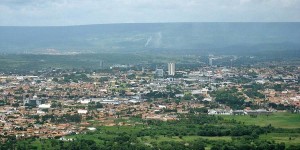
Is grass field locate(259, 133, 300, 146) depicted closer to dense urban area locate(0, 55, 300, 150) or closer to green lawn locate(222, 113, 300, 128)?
dense urban area locate(0, 55, 300, 150)

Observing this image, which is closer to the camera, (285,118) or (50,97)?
(285,118)

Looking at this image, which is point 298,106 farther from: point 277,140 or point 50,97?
point 50,97

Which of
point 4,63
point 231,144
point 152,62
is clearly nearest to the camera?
point 231,144

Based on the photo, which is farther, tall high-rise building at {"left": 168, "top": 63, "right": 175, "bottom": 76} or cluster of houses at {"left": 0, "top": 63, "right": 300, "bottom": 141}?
tall high-rise building at {"left": 168, "top": 63, "right": 175, "bottom": 76}

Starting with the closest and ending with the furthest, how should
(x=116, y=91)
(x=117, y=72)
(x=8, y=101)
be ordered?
(x=8, y=101) < (x=116, y=91) < (x=117, y=72)

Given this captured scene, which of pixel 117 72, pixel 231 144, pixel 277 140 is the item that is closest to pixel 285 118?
pixel 277 140

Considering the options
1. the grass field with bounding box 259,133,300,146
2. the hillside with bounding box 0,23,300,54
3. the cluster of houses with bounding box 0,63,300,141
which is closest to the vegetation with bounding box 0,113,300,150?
the grass field with bounding box 259,133,300,146
